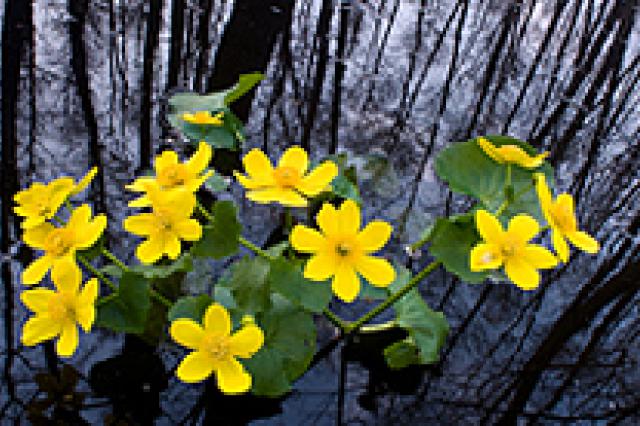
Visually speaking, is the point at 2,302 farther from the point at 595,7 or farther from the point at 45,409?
the point at 595,7

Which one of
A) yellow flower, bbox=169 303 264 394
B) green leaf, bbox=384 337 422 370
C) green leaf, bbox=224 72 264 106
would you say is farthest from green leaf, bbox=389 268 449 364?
green leaf, bbox=224 72 264 106

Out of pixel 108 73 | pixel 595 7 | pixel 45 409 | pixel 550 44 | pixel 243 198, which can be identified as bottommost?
pixel 45 409

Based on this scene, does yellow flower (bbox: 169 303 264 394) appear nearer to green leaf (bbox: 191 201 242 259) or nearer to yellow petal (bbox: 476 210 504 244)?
green leaf (bbox: 191 201 242 259)

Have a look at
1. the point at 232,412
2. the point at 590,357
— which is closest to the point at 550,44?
the point at 590,357

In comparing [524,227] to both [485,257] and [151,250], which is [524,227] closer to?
[485,257]

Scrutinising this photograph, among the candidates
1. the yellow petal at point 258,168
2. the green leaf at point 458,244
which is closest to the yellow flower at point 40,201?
the yellow petal at point 258,168

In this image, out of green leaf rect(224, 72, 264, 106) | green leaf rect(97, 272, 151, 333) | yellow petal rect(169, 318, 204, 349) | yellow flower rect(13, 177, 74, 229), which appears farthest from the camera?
green leaf rect(224, 72, 264, 106)

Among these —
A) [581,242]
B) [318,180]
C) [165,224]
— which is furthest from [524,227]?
[165,224]
